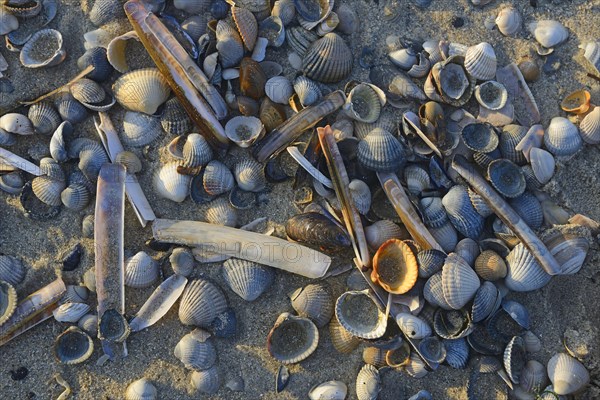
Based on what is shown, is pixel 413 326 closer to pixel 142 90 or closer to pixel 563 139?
pixel 563 139

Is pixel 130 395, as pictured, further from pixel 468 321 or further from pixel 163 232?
pixel 468 321

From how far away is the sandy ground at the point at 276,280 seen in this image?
3914mm

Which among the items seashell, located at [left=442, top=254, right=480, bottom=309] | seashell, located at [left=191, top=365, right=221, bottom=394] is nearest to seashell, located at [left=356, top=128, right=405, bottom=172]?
seashell, located at [left=442, top=254, right=480, bottom=309]

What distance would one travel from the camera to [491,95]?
421cm

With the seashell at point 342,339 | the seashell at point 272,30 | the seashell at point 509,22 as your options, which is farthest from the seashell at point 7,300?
the seashell at point 509,22

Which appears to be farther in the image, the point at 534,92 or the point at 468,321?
the point at 534,92

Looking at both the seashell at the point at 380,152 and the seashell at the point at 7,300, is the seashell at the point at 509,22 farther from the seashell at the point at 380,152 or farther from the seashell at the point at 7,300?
the seashell at the point at 7,300

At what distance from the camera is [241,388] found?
154 inches

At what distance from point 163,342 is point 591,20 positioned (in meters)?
4.03

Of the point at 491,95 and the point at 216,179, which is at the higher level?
the point at 491,95

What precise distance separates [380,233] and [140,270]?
1.71 meters

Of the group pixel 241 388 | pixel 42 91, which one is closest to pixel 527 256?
pixel 241 388

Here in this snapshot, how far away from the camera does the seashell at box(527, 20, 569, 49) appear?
4262 millimetres

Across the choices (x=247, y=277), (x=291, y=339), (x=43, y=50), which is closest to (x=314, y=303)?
(x=291, y=339)
